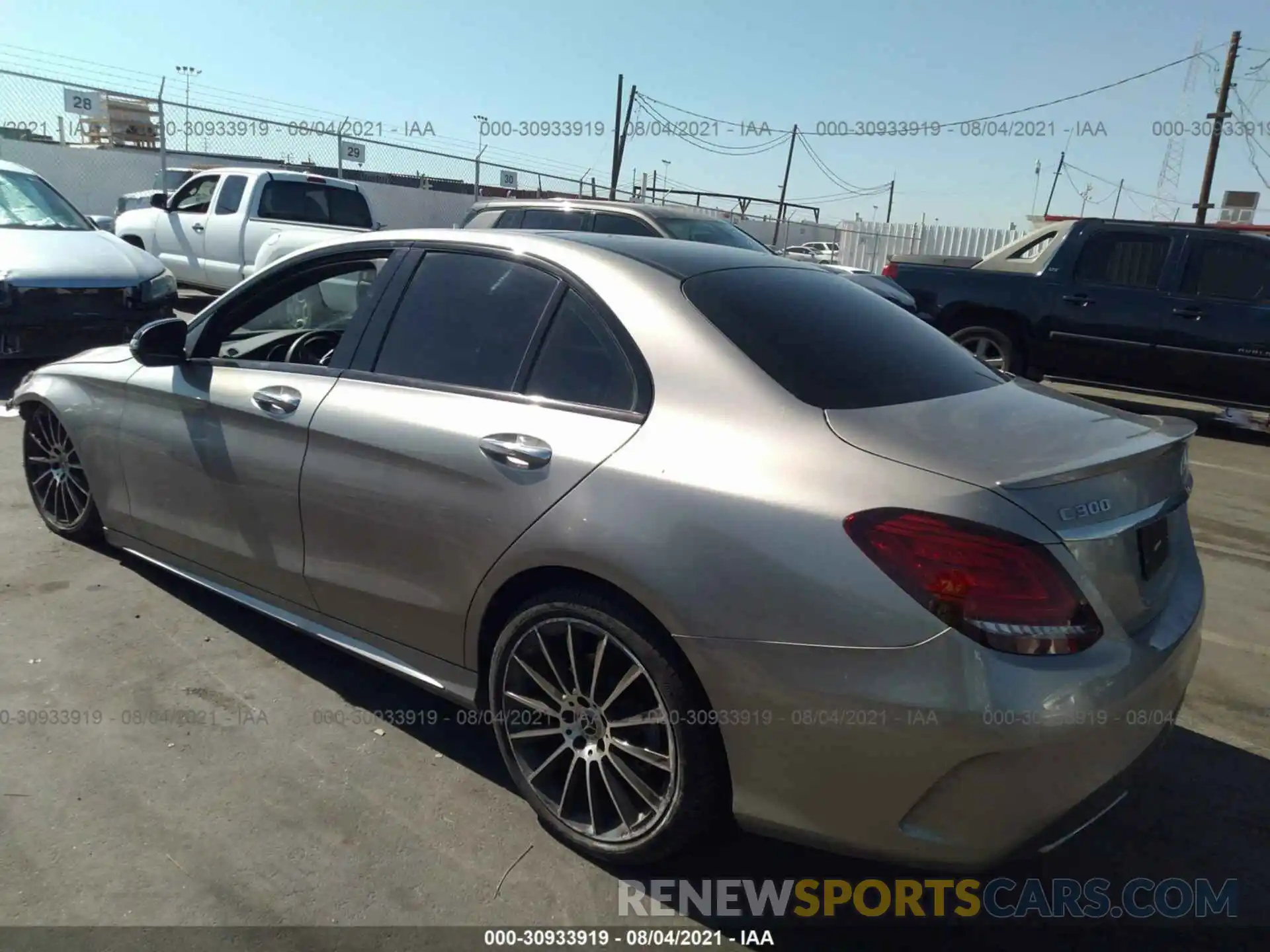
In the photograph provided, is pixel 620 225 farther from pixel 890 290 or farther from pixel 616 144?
pixel 616 144

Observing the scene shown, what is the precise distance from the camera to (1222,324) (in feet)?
27.6

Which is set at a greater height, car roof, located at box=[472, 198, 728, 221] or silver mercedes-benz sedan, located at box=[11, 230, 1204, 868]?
car roof, located at box=[472, 198, 728, 221]

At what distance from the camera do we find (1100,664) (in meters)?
1.94

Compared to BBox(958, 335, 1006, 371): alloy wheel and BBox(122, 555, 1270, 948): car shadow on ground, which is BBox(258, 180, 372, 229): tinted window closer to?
BBox(958, 335, 1006, 371): alloy wheel

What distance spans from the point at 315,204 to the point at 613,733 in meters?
10.7

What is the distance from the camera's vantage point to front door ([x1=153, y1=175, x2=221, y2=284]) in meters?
11.6

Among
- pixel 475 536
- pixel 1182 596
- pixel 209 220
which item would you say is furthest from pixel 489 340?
pixel 209 220

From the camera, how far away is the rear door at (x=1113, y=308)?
866 centimetres

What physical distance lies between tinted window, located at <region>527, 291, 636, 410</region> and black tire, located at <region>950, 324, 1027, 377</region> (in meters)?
7.39

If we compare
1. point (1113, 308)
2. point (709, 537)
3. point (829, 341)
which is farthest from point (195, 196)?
point (709, 537)

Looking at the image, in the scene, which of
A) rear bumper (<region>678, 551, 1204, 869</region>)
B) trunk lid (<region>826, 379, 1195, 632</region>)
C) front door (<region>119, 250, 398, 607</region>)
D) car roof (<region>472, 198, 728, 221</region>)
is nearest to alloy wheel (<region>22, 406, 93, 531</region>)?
front door (<region>119, 250, 398, 607</region>)

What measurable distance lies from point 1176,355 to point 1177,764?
266 inches

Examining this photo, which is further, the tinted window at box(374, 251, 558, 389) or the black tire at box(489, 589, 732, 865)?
the tinted window at box(374, 251, 558, 389)

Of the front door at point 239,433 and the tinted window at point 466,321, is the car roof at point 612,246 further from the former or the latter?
the front door at point 239,433
